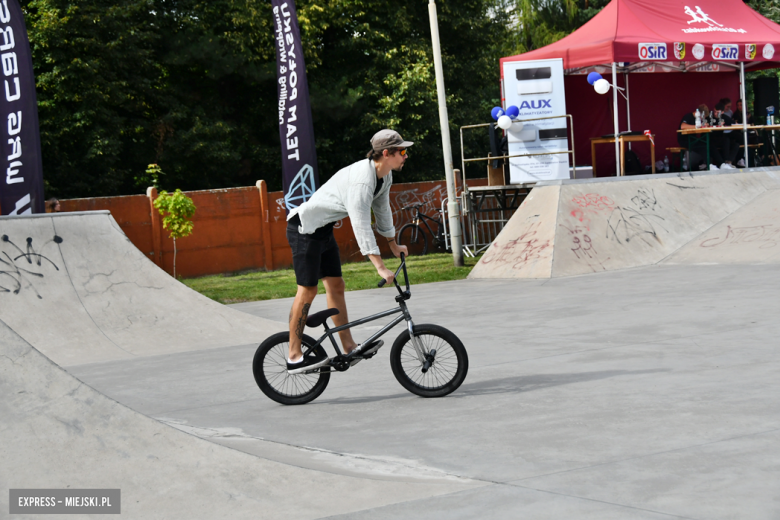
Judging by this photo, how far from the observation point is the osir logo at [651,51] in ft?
51.4

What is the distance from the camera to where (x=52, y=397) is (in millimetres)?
3703

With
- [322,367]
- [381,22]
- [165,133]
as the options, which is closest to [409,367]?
[322,367]

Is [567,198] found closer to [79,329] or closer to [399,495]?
[79,329]

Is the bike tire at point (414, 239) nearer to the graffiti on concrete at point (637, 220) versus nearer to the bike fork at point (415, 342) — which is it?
the graffiti on concrete at point (637, 220)

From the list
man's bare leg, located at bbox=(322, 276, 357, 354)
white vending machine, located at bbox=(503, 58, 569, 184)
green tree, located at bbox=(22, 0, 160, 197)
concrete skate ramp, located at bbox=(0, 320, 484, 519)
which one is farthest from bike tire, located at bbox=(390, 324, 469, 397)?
green tree, located at bbox=(22, 0, 160, 197)

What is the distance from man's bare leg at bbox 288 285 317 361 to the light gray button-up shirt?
0.42 metres

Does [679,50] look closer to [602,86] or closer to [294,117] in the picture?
[602,86]

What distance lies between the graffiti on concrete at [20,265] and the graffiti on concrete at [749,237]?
10304 millimetres

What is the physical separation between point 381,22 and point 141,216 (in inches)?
489

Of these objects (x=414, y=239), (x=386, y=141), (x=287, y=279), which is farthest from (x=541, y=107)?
(x=386, y=141)

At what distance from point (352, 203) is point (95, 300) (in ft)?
14.9

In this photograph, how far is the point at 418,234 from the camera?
2188cm

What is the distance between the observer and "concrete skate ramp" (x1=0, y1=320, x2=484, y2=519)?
11.1 ft

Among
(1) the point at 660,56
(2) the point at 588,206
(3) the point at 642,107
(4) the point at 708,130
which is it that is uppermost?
(1) the point at 660,56
